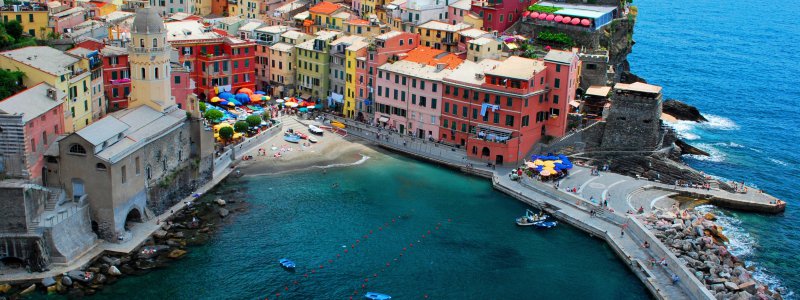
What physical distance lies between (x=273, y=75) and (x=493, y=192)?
151 feet

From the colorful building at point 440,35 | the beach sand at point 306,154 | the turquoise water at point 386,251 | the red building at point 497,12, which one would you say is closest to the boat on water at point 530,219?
the turquoise water at point 386,251

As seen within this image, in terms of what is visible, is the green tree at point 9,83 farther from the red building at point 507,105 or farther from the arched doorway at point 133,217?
the red building at point 507,105

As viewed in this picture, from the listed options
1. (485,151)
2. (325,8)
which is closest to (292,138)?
(485,151)

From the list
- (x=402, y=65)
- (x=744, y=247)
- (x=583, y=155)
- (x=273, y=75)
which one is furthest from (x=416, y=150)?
(x=744, y=247)

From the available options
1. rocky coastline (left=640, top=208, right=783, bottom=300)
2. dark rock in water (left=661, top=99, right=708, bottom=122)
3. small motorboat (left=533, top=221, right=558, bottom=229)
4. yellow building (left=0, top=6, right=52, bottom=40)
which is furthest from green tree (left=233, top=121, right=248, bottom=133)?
dark rock in water (left=661, top=99, right=708, bottom=122)

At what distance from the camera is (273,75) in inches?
5182

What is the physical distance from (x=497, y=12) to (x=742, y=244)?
58.5 m

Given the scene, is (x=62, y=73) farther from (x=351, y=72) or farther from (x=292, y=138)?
(x=351, y=72)

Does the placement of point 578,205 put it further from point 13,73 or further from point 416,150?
point 13,73

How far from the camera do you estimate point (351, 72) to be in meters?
122

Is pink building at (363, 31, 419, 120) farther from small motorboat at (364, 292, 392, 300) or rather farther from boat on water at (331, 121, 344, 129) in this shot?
small motorboat at (364, 292, 392, 300)

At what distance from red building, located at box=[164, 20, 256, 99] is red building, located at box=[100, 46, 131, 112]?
1566 centimetres

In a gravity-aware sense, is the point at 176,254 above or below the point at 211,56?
below

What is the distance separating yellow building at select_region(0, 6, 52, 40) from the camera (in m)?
112
